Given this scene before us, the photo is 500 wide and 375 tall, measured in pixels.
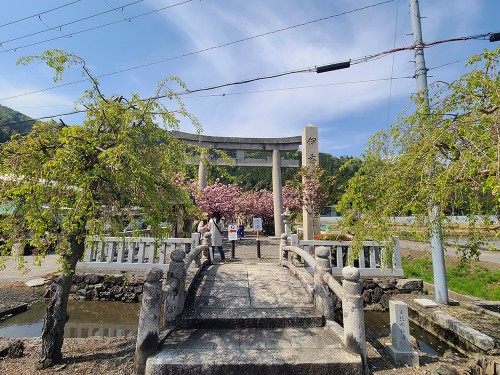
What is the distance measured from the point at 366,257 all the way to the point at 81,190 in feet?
28.2

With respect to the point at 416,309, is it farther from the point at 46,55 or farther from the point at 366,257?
the point at 46,55

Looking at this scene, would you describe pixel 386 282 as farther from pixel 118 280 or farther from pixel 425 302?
pixel 118 280

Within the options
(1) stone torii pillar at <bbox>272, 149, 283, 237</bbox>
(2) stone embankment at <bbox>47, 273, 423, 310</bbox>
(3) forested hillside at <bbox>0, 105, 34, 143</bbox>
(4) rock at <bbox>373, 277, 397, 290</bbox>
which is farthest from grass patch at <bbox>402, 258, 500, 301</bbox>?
(3) forested hillside at <bbox>0, 105, 34, 143</bbox>

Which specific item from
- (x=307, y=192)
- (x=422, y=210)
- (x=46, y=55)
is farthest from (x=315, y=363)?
(x=307, y=192)

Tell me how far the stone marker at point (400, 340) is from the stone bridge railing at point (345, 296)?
94 cm

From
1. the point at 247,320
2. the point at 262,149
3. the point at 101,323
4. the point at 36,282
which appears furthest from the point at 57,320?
the point at 262,149

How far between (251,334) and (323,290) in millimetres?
1597

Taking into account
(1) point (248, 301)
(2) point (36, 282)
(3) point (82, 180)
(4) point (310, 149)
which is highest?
(4) point (310, 149)

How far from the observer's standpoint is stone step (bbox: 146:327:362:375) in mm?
3801

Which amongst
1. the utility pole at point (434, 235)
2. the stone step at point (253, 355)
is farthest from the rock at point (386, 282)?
the stone step at point (253, 355)

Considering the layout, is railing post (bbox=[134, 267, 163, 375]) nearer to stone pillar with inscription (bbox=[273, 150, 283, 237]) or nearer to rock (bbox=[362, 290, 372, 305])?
rock (bbox=[362, 290, 372, 305])

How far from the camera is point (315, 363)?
3.82 m

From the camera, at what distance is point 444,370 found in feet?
13.6

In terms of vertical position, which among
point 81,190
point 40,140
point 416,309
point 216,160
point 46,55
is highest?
point 216,160
